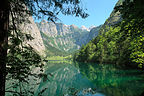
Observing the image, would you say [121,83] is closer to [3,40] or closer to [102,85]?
[102,85]

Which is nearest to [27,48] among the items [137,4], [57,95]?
[137,4]

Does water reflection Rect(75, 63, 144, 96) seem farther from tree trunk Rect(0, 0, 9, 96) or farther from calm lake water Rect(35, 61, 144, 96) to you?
tree trunk Rect(0, 0, 9, 96)

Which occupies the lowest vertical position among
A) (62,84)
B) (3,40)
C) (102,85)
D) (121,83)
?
(62,84)

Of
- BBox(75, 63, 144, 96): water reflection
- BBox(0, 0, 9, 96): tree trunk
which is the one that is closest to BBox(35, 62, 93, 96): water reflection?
BBox(75, 63, 144, 96): water reflection

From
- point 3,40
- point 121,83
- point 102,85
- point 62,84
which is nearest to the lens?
point 3,40

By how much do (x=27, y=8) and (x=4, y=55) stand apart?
2285 mm

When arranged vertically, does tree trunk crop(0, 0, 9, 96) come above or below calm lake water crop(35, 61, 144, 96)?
above

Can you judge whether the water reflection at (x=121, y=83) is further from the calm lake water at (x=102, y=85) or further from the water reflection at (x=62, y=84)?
the water reflection at (x=62, y=84)

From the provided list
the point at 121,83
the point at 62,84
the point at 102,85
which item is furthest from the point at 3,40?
the point at 62,84

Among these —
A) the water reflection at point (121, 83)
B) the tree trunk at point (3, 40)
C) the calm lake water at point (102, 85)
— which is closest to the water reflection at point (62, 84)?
the calm lake water at point (102, 85)

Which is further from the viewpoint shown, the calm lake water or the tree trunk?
the calm lake water

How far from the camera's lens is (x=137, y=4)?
1034 mm

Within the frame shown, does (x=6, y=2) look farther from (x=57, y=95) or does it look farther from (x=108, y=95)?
(x=57, y=95)

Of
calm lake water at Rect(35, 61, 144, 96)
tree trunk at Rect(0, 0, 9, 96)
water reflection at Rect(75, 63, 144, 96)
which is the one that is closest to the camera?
tree trunk at Rect(0, 0, 9, 96)
